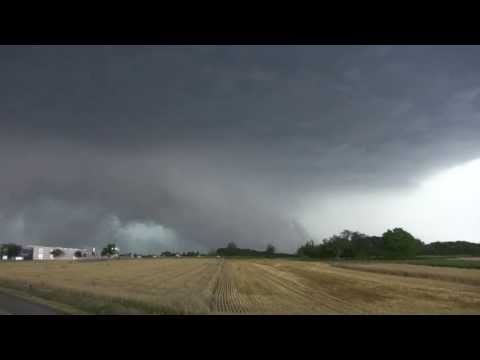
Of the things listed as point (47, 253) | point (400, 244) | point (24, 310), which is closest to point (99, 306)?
point (24, 310)

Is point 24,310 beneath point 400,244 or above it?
beneath

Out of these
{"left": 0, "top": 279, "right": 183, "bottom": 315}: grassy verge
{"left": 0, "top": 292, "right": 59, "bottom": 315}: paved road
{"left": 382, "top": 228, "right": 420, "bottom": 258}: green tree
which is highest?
{"left": 382, "top": 228, "right": 420, "bottom": 258}: green tree

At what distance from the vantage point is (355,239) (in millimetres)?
116000

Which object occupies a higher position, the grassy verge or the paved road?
the paved road

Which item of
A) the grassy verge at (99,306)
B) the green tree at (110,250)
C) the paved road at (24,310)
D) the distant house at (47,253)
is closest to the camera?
the paved road at (24,310)

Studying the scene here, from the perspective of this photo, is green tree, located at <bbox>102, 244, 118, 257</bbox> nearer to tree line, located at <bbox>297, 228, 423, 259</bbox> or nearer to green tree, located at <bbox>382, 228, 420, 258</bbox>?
tree line, located at <bbox>297, 228, 423, 259</bbox>

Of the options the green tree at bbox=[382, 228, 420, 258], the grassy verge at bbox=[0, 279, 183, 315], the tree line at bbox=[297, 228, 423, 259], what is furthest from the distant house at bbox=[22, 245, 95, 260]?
the grassy verge at bbox=[0, 279, 183, 315]

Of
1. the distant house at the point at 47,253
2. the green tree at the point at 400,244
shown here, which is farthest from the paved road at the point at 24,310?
the distant house at the point at 47,253

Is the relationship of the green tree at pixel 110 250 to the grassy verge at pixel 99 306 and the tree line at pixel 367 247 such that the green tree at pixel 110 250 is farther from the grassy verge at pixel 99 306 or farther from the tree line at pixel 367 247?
the grassy verge at pixel 99 306

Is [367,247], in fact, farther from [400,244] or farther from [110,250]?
[110,250]
